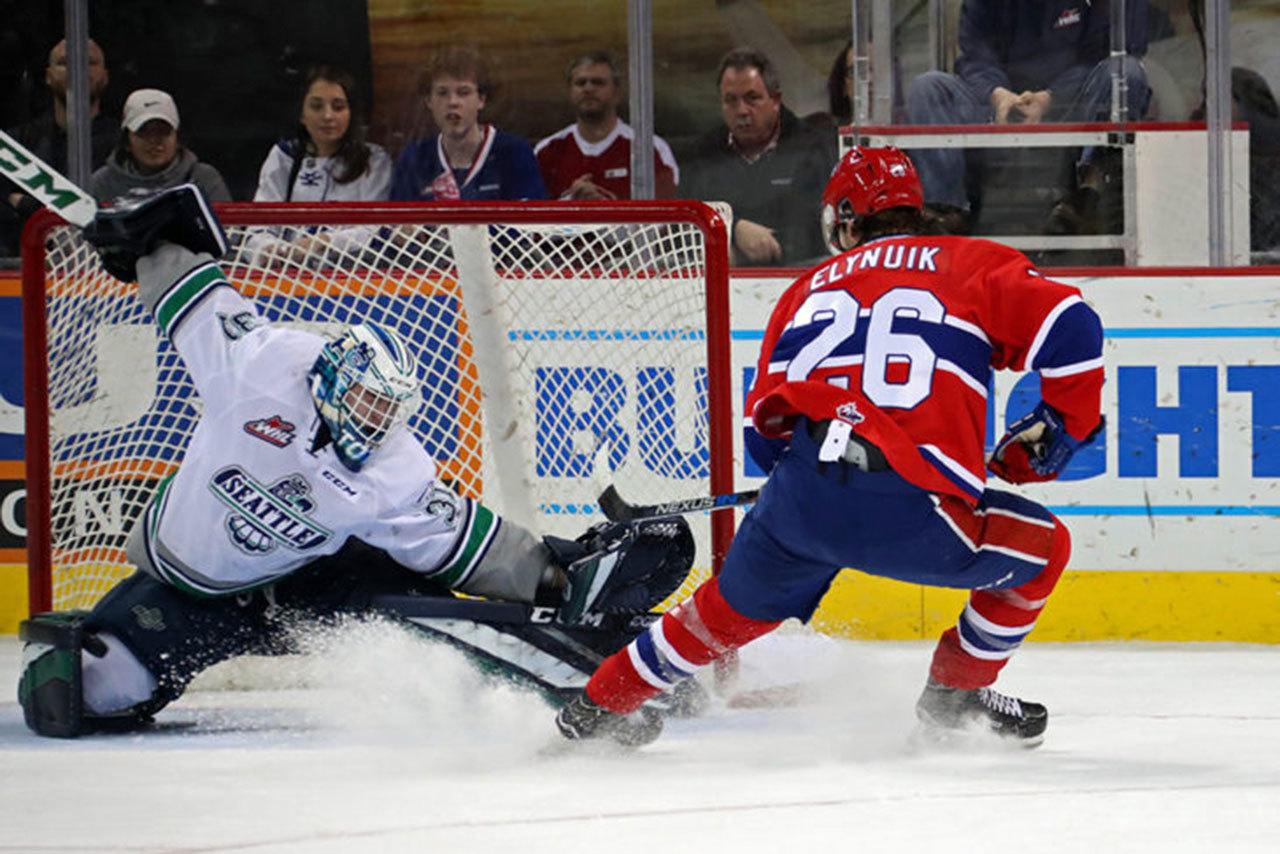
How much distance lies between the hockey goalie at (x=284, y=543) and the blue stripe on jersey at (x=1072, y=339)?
36.4 inches

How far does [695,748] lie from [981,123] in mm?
2165

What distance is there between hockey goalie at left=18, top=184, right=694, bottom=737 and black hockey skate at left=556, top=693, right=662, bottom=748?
0.31m

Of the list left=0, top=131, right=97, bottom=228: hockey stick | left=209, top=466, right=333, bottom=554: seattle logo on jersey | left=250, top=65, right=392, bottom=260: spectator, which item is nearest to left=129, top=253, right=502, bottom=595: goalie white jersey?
left=209, top=466, right=333, bottom=554: seattle logo on jersey

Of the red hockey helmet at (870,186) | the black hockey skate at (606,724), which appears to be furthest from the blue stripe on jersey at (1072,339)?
the black hockey skate at (606,724)

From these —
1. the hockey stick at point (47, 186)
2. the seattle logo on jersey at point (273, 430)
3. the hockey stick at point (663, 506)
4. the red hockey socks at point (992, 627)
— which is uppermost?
the hockey stick at point (47, 186)

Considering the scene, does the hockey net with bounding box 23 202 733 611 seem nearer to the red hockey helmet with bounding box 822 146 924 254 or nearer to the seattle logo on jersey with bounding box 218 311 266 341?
the seattle logo on jersey with bounding box 218 311 266 341

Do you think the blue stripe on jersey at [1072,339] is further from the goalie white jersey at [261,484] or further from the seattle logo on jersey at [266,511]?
the seattle logo on jersey at [266,511]

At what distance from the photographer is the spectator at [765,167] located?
5238mm

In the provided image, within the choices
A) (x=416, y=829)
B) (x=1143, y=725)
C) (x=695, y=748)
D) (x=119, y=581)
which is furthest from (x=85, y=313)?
(x=1143, y=725)

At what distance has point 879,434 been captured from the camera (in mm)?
3221

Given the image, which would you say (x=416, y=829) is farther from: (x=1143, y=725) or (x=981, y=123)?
Result: (x=981, y=123)

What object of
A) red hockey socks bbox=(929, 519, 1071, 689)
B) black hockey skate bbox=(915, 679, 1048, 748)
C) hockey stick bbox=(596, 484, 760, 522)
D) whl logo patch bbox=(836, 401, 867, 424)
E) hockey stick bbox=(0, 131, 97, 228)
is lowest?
black hockey skate bbox=(915, 679, 1048, 748)

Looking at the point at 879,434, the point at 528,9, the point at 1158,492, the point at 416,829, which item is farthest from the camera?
the point at 528,9

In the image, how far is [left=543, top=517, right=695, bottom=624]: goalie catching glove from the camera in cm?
386
